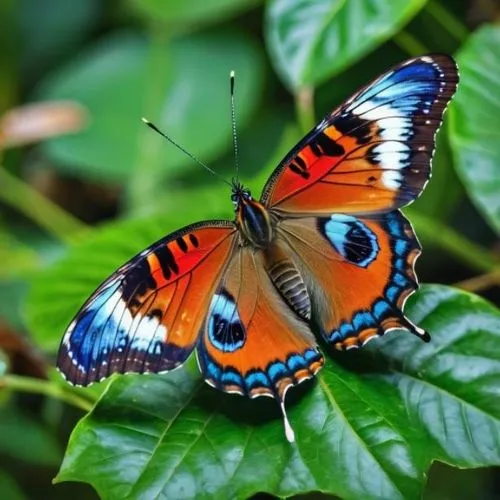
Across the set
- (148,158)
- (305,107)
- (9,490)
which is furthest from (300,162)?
(148,158)

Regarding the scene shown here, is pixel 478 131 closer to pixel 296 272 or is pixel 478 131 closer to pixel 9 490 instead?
pixel 296 272

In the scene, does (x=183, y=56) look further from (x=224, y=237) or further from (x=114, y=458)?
(x=114, y=458)

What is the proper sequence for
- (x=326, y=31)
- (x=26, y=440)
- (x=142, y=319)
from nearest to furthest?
(x=142, y=319)
(x=326, y=31)
(x=26, y=440)

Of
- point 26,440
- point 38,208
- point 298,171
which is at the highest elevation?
point 298,171

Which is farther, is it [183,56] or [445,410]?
[183,56]

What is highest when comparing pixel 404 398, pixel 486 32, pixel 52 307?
pixel 486 32

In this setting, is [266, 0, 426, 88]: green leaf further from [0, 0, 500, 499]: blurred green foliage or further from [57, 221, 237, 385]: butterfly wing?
[57, 221, 237, 385]: butterfly wing

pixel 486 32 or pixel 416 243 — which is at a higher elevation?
pixel 486 32

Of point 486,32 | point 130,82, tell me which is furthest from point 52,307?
point 130,82
